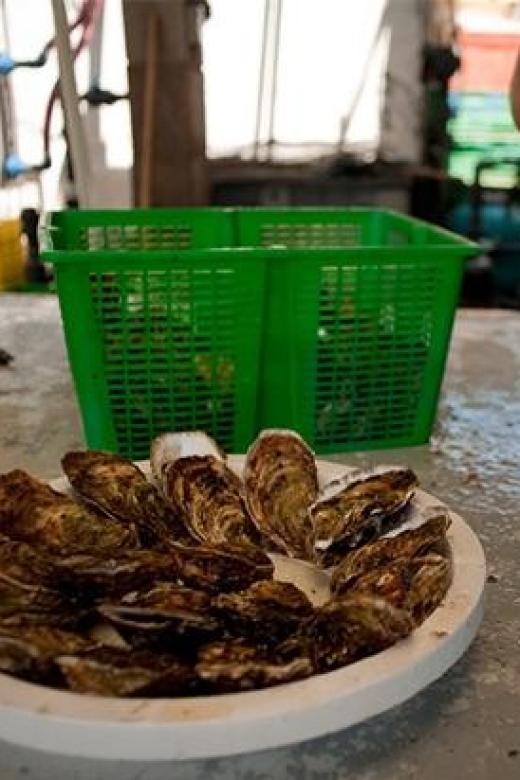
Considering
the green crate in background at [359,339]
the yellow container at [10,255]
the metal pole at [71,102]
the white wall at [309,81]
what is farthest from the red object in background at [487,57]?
the green crate in background at [359,339]

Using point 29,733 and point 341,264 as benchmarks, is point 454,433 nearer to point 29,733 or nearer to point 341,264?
point 341,264

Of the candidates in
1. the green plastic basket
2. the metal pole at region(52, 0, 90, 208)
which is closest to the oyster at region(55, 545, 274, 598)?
the green plastic basket

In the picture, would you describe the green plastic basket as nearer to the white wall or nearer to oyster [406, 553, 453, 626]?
oyster [406, 553, 453, 626]

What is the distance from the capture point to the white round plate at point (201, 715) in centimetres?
48

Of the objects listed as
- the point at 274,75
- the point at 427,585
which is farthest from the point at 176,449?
the point at 274,75

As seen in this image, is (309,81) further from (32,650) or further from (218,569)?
(32,650)

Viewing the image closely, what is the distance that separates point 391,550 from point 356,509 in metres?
0.06

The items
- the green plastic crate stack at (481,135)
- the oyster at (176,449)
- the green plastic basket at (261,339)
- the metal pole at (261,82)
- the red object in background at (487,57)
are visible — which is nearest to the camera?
the oyster at (176,449)

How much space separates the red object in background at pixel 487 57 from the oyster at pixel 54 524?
17.3 ft

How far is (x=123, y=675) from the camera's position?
506 mm

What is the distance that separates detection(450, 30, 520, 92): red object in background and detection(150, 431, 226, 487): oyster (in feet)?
16.7

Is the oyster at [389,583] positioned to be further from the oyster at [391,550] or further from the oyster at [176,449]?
the oyster at [176,449]

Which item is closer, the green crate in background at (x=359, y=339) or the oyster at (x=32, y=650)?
the oyster at (x=32, y=650)

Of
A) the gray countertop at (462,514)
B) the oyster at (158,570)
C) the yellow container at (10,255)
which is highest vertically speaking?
the oyster at (158,570)
